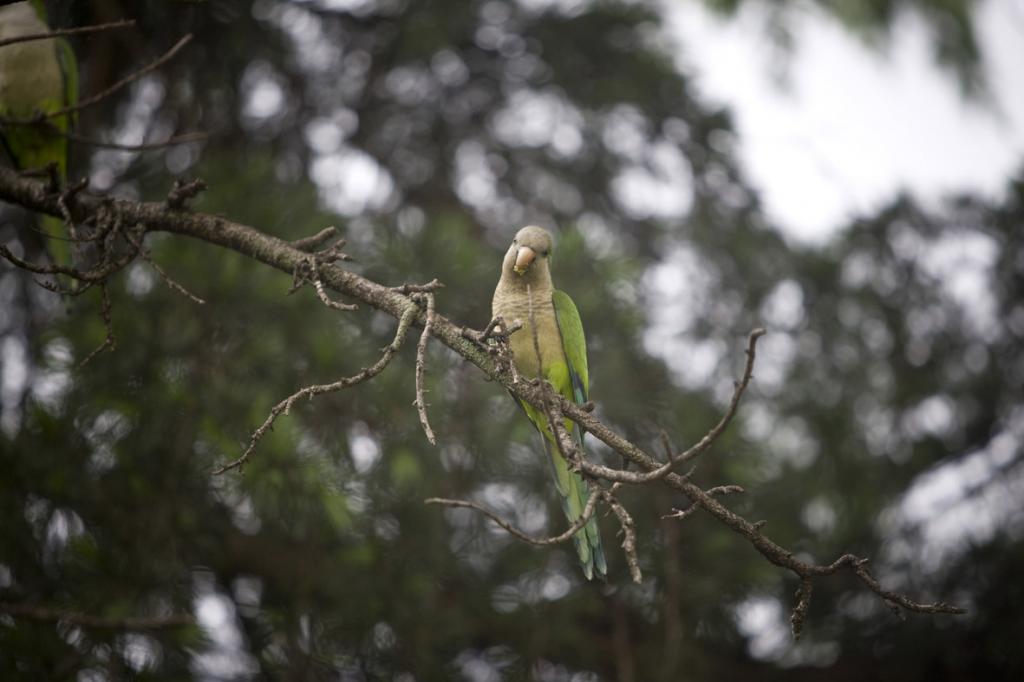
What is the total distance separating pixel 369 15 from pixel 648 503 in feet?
11.1

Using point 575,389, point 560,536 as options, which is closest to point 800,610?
point 560,536

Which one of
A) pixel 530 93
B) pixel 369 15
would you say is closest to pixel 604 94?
pixel 530 93

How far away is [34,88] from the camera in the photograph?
3.22m

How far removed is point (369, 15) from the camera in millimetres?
5004

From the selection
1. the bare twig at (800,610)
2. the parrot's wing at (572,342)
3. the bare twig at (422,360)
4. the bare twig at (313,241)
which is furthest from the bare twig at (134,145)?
the bare twig at (800,610)

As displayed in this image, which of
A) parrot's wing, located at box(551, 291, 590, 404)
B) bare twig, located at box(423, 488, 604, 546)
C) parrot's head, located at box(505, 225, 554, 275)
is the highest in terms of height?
parrot's wing, located at box(551, 291, 590, 404)

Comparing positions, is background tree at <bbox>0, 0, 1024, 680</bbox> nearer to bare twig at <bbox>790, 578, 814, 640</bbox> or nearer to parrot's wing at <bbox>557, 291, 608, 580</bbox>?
parrot's wing at <bbox>557, 291, 608, 580</bbox>

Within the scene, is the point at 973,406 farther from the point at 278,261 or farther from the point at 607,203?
the point at 278,261

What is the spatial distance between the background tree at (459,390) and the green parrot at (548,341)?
3.22 feet

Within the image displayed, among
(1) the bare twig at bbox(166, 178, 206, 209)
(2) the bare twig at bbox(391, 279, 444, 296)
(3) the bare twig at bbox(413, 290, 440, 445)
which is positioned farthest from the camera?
(1) the bare twig at bbox(166, 178, 206, 209)

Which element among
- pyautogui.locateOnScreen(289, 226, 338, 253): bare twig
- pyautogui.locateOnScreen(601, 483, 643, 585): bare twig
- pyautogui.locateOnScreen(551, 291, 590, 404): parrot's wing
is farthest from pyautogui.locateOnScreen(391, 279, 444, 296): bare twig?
pyautogui.locateOnScreen(601, 483, 643, 585): bare twig

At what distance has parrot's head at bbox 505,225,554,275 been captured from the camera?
2215 mm

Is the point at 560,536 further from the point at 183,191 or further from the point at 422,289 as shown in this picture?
the point at 183,191

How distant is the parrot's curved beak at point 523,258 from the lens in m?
2.21
